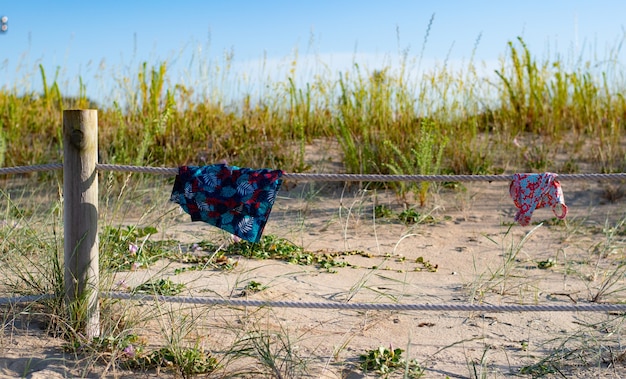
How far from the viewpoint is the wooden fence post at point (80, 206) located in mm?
2777

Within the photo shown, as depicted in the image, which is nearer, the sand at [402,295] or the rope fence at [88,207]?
the rope fence at [88,207]

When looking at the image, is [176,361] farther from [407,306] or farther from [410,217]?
[410,217]

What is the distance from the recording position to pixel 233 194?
2.86 metres

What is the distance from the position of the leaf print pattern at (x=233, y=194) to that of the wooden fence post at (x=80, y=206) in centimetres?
34

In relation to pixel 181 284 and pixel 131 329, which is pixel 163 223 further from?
pixel 131 329

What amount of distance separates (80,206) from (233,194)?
58 cm

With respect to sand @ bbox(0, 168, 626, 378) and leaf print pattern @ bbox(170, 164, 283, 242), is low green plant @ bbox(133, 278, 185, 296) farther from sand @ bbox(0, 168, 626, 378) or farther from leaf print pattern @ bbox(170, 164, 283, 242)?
leaf print pattern @ bbox(170, 164, 283, 242)

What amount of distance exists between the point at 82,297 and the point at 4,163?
4.65 meters

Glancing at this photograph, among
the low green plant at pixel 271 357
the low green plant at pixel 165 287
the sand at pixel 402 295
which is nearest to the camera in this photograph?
the low green plant at pixel 271 357

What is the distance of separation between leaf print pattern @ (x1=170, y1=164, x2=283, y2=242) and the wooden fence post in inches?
13.2

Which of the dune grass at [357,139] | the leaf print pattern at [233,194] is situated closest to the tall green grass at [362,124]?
the dune grass at [357,139]

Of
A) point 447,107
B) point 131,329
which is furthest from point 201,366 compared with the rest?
point 447,107

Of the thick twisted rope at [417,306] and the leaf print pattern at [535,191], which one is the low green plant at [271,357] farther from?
the leaf print pattern at [535,191]

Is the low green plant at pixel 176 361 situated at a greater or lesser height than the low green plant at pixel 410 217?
lesser
